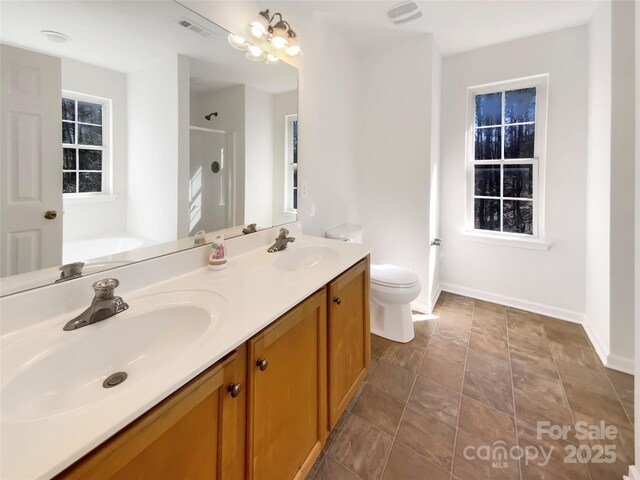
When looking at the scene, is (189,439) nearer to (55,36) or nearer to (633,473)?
(55,36)

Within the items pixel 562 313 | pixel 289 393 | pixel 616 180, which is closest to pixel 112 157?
pixel 289 393

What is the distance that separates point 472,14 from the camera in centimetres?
221

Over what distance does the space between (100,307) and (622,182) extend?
2.92 meters

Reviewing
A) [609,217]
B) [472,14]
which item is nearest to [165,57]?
[472,14]

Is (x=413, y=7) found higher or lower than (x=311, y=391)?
higher

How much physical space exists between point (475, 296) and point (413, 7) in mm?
2768

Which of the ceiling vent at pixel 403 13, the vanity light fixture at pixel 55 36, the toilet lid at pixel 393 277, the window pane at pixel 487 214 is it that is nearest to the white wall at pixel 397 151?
the ceiling vent at pixel 403 13

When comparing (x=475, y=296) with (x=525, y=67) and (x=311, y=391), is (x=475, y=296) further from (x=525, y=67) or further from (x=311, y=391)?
(x=311, y=391)

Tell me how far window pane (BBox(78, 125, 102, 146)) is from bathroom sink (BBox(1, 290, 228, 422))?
1.78ft

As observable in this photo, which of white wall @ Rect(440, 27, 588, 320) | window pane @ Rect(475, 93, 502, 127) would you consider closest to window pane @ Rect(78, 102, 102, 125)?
white wall @ Rect(440, 27, 588, 320)

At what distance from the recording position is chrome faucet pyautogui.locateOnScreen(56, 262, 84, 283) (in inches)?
33.6

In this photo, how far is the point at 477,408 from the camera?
157cm

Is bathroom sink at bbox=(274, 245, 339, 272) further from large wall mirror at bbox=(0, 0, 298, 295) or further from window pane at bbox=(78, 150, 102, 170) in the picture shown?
window pane at bbox=(78, 150, 102, 170)

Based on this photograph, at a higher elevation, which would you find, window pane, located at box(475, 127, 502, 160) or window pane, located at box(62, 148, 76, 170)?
window pane, located at box(475, 127, 502, 160)
